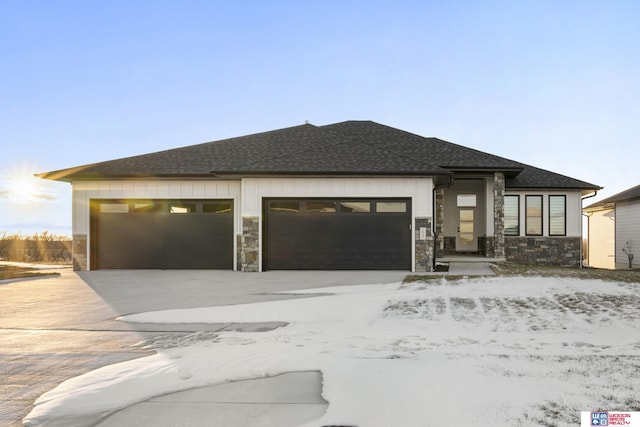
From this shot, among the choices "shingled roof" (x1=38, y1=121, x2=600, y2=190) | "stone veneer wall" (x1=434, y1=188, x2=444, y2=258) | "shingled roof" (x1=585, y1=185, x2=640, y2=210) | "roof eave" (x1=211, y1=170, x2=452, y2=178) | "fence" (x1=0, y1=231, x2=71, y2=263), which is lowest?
"fence" (x1=0, y1=231, x2=71, y2=263)

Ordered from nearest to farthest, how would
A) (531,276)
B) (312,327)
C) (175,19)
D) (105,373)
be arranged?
1. (105,373)
2. (312,327)
3. (531,276)
4. (175,19)

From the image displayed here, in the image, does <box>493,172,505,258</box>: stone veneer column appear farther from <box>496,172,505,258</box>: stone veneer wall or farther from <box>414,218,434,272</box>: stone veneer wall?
<box>414,218,434,272</box>: stone veneer wall

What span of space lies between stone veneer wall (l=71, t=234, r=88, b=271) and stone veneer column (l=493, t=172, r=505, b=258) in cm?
1656

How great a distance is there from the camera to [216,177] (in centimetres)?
1538

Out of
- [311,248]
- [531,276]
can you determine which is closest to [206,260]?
[311,248]

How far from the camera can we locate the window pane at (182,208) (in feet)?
52.0

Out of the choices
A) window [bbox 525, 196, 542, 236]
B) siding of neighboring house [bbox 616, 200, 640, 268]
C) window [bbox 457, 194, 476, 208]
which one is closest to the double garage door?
window [bbox 457, 194, 476, 208]

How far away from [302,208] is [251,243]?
2.21 metres

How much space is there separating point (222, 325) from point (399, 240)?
910 centimetres

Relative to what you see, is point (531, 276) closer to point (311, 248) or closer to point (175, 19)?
point (311, 248)

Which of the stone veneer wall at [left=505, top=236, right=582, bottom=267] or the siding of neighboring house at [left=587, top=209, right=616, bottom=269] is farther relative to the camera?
the siding of neighboring house at [left=587, top=209, right=616, bottom=269]

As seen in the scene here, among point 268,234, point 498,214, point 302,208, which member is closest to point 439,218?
point 498,214

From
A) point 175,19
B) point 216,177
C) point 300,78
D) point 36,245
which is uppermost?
point 175,19

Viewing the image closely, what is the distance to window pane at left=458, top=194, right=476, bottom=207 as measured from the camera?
2006cm
